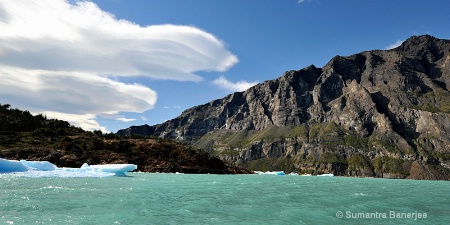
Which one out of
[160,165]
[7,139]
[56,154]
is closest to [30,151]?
[56,154]

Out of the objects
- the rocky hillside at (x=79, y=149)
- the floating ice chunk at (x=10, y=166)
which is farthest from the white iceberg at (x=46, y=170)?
the rocky hillside at (x=79, y=149)

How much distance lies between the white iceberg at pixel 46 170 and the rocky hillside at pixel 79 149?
64.0ft

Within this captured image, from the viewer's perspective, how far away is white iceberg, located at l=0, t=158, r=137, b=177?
2302 inches

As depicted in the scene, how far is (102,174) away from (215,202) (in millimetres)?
43216

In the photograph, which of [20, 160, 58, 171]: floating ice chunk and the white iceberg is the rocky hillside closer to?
[20, 160, 58, 171]: floating ice chunk

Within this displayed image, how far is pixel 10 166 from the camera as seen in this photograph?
6162 cm

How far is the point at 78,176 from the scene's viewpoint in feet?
188

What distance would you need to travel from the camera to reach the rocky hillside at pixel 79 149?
87375 millimetres

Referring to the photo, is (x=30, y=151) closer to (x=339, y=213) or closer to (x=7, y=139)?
(x=7, y=139)
